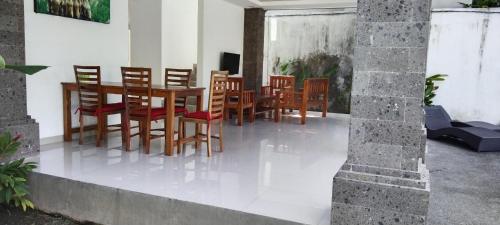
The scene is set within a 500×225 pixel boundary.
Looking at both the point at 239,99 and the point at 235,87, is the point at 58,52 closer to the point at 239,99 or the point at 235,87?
the point at 239,99

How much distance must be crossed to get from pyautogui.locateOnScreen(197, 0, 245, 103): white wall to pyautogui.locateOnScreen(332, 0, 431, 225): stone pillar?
5687 mm

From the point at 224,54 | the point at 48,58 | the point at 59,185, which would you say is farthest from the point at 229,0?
the point at 59,185

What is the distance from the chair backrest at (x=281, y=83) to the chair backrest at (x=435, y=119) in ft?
8.39

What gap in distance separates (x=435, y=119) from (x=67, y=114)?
5.83 metres

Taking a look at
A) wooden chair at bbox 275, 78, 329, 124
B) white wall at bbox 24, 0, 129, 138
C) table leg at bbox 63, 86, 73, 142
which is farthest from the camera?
wooden chair at bbox 275, 78, 329, 124

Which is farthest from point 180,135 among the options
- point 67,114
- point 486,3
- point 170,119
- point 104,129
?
point 486,3

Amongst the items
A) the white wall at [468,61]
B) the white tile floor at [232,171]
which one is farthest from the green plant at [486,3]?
the white tile floor at [232,171]

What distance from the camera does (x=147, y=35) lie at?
8531mm

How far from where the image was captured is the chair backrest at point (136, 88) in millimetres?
4309

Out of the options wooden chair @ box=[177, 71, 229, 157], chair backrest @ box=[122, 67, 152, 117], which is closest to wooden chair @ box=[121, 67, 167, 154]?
chair backrest @ box=[122, 67, 152, 117]

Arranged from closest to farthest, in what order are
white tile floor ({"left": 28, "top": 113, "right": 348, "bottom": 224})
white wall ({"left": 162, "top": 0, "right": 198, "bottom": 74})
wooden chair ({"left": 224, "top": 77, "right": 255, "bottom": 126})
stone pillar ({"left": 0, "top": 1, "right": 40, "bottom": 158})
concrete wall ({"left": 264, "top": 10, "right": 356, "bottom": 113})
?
white tile floor ({"left": 28, "top": 113, "right": 348, "bottom": 224}) → stone pillar ({"left": 0, "top": 1, "right": 40, "bottom": 158}) → wooden chair ({"left": 224, "top": 77, "right": 255, "bottom": 126}) → white wall ({"left": 162, "top": 0, "right": 198, "bottom": 74}) → concrete wall ({"left": 264, "top": 10, "right": 356, "bottom": 113})

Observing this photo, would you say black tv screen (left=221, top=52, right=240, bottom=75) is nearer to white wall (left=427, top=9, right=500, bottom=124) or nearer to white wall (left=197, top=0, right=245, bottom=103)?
white wall (left=197, top=0, right=245, bottom=103)

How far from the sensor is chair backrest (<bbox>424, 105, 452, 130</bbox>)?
6.59m

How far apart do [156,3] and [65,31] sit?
380cm
